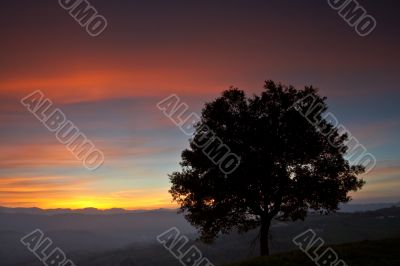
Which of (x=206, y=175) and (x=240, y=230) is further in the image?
(x=240, y=230)

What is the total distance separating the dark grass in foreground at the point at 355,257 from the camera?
39.2m

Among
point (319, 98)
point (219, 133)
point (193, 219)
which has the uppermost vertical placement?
point (319, 98)

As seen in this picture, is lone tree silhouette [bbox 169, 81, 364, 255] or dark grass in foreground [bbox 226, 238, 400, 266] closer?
dark grass in foreground [bbox 226, 238, 400, 266]

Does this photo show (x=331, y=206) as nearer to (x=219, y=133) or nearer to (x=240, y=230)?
(x=240, y=230)

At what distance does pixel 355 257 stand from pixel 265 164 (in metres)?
12.0

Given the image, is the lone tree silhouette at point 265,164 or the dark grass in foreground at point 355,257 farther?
the lone tree silhouette at point 265,164

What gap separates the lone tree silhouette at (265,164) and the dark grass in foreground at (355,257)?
4.28 m

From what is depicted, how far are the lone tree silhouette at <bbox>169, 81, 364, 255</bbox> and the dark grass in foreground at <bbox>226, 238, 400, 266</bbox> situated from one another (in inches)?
169

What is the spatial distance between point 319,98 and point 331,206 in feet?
36.2

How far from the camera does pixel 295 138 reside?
4372cm

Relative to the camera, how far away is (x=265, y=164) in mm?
43531

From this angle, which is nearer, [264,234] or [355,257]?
[355,257]

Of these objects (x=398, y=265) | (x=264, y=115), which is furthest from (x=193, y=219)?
(x=398, y=265)

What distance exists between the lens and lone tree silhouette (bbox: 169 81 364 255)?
4356 cm
